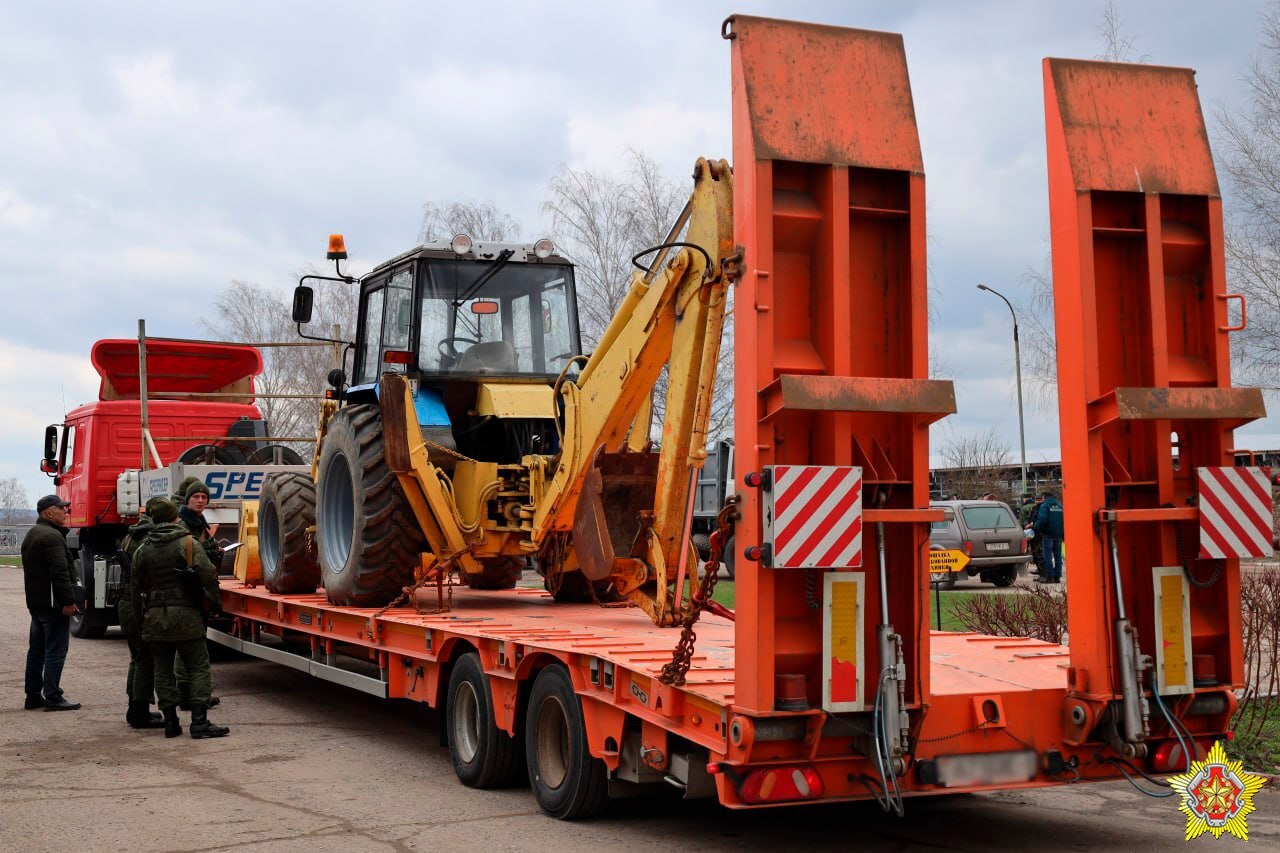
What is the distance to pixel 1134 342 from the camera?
20.0ft

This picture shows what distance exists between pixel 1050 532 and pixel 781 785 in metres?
17.4

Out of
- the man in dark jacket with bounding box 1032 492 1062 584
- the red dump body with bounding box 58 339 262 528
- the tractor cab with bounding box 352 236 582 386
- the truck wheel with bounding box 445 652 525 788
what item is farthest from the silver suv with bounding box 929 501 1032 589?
the truck wheel with bounding box 445 652 525 788

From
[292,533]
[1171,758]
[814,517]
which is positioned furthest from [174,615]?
[1171,758]

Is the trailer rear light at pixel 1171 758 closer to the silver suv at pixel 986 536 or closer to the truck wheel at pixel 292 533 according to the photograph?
the truck wheel at pixel 292 533

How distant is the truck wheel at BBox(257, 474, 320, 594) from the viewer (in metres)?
11.6

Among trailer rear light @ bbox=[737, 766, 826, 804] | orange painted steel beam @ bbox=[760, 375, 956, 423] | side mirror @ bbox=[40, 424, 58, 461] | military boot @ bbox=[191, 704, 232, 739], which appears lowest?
military boot @ bbox=[191, 704, 232, 739]

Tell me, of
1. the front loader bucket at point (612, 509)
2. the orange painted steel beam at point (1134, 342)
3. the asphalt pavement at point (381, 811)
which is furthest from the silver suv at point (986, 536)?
the orange painted steel beam at point (1134, 342)

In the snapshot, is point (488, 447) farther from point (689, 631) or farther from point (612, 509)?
point (689, 631)

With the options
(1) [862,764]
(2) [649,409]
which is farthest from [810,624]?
(2) [649,409]

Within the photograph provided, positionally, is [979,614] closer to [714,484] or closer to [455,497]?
[455,497]

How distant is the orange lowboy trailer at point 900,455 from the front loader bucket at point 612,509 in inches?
95.9

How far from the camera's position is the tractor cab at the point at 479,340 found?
33.6 ft

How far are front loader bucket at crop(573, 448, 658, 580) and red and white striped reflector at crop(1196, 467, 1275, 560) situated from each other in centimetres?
383

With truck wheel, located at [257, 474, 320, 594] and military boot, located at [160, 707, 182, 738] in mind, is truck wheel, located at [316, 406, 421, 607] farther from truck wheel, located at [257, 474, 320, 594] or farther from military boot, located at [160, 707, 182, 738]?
military boot, located at [160, 707, 182, 738]
